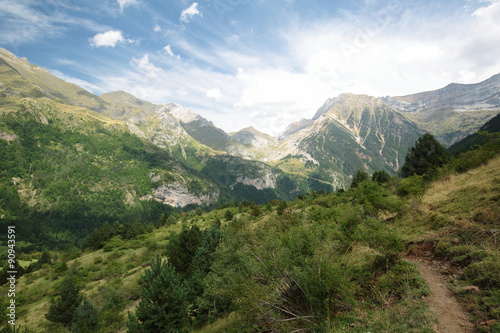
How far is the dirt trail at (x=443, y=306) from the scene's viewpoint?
6273 millimetres

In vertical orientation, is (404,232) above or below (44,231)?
above

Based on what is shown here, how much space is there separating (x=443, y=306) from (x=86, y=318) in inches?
1401

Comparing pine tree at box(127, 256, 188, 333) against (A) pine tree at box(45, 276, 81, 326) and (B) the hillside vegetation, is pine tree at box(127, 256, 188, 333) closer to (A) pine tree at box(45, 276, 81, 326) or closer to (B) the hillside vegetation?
(B) the hillside vegetation

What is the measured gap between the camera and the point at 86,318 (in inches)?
1015

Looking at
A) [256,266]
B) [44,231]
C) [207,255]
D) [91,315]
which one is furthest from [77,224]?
[256,266]

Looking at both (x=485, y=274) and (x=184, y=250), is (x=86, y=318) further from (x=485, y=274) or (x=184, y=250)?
(x=485, y=274)

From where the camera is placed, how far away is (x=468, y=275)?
8.19 m

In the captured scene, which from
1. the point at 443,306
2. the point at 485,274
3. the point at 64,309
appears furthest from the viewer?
the point at 64,309

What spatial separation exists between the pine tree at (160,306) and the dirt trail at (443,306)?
53.4ft

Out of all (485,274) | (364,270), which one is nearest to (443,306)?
(485,274)

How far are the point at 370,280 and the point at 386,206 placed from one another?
36.0 feet

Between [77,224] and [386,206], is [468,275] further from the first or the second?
[77,224]

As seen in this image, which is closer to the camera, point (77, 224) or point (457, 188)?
point (457, 188)

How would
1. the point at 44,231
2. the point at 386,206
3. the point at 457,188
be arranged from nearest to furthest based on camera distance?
1. the point at 457,188
2. the point at 386,206
3. the point at 44,231
